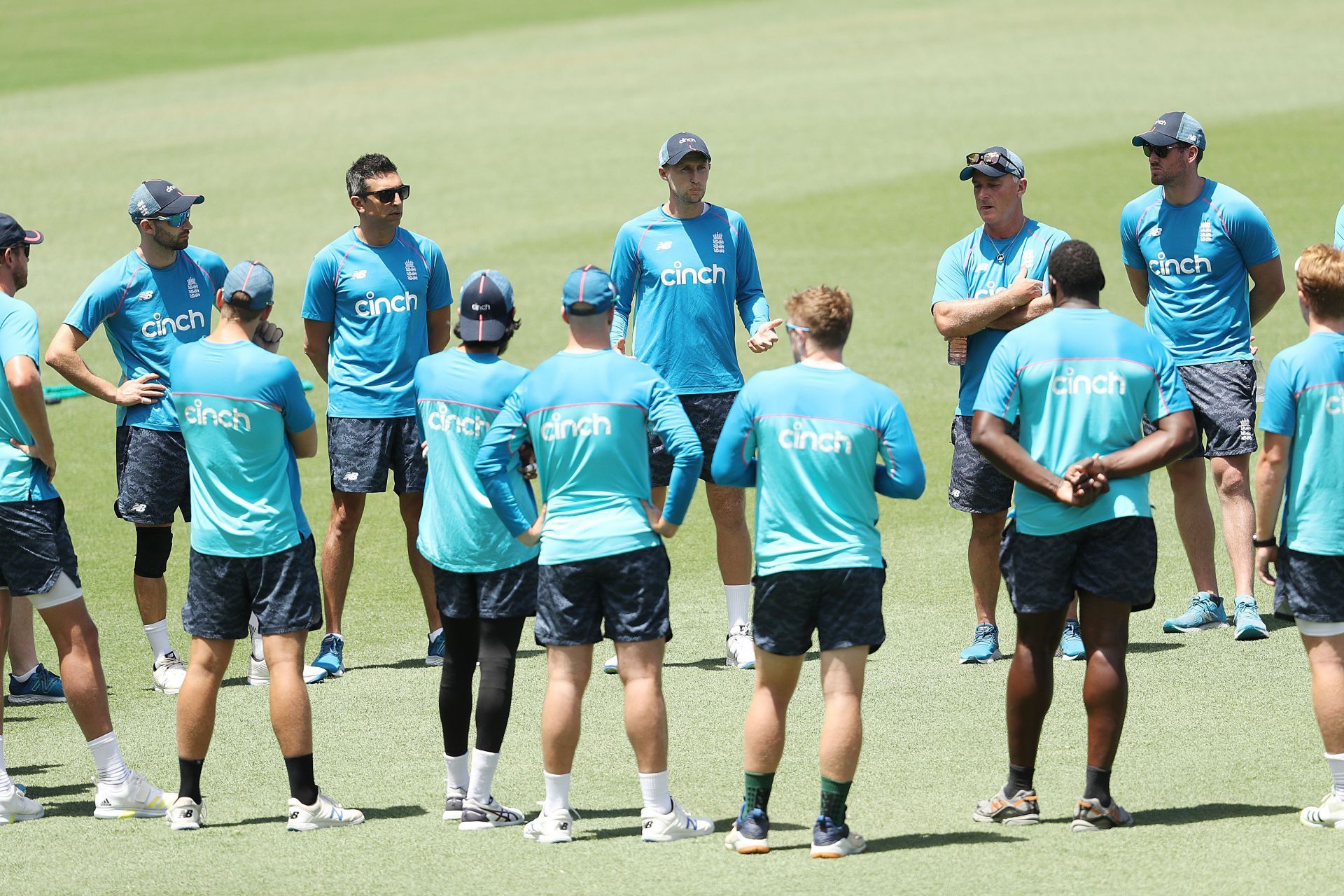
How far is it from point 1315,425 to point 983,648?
259cm

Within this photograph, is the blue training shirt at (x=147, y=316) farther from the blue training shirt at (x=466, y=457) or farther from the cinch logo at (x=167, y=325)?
the blue training shirt at (x=466, y=457)

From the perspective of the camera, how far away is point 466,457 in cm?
706

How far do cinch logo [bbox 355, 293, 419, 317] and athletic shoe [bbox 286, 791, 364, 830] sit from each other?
10.6ft

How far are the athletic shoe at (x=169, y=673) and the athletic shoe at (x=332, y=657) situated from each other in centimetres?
69

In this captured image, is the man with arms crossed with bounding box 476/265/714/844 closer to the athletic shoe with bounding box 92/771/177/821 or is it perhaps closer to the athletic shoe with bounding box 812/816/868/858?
the athletic shoe with bounding box 812/816/868/858

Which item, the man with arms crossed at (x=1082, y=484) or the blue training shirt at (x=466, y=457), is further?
the blue training shirt at (x=466, y=457)

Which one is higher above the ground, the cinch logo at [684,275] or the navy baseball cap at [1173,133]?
the navy baseball cap at [1173,133]

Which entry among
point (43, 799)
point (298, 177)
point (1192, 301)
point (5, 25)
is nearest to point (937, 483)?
point (1192, 301)

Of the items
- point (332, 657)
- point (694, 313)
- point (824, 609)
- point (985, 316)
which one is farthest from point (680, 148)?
point (824, 609)

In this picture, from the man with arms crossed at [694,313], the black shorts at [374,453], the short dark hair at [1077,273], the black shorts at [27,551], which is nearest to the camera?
the short dark hair at [1077,273]

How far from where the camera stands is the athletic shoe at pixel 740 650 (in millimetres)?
9000

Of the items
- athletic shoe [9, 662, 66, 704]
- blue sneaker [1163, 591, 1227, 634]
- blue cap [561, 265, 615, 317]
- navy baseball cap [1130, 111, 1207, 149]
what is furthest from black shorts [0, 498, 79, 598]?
navy baseball cap [1130, 111, 1207, 149]

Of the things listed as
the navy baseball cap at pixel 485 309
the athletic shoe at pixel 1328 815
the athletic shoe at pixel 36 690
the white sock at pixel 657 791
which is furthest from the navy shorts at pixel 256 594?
the athletic shoe at pixel 1328 815

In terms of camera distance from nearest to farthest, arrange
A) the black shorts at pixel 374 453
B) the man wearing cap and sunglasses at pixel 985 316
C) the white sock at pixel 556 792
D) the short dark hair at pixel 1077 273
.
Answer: the white sock at pixel 556 792 < the short dark hair at pixel 1077 273 < the man wearing cap and sunglasses at pixel 985 316 < the black shorts at pixel 374 453
